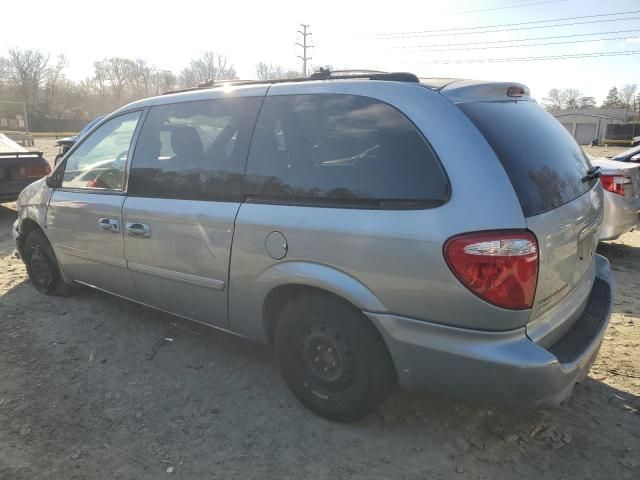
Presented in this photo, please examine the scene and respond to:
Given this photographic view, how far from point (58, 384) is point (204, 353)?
0.95 m

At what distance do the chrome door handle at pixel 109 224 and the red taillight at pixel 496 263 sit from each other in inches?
97.4

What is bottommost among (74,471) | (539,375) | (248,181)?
(74,471)

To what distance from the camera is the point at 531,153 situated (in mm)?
2314

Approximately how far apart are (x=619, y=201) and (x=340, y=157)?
4.57m

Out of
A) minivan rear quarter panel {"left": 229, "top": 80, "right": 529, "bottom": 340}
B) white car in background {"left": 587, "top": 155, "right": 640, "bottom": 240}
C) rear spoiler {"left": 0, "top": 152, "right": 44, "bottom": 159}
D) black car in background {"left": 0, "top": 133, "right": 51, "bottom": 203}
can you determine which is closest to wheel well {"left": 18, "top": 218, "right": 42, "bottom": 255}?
minivan rear quarter panel {"left": 229, "top": 80, "right": 529, "bottom": 340}

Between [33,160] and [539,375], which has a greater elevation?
[33,160]

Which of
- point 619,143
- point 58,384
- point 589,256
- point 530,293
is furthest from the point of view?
point 619,143

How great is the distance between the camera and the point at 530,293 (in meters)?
2.04

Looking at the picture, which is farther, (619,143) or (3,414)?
(619,143)

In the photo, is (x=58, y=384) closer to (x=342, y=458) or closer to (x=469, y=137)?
(x=342, y=458)

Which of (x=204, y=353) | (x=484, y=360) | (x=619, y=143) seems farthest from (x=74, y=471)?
(x=619, y=143)

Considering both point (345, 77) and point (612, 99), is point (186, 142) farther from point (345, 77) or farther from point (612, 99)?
point (612, 99)

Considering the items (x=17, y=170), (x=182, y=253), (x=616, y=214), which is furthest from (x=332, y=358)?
(x=17, y=170)

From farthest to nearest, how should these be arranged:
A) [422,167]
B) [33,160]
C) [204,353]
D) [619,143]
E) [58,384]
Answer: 1. [619,143]
2. [33,160]
3. [204,353]
4. [58,384]
5. [422,167]
